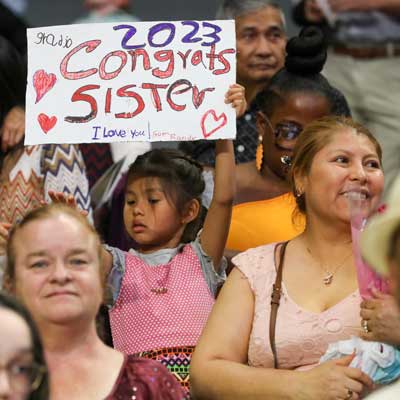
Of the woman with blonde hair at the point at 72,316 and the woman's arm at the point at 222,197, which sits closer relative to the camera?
the woman with blonde hair at the point at 72,316

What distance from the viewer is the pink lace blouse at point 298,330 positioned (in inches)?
192

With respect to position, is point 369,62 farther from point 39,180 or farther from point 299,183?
point 299,183

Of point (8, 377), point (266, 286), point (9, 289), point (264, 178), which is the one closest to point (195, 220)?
point (264, 178)

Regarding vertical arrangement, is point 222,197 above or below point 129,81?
below

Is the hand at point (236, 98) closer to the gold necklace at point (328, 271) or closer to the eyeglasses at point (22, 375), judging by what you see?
the gold necklace at point (328, 271)

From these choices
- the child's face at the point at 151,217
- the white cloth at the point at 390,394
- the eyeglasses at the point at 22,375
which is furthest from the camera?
the child's face at the point at 151,217

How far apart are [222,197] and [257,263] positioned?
537 millimetres

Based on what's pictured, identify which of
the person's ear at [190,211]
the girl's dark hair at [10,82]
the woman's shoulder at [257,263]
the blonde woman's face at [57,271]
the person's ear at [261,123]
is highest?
the girl's dark hair at [10,82]

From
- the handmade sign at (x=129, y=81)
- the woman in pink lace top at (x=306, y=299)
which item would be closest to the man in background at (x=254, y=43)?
the handmade sign at (x=129, y=81)

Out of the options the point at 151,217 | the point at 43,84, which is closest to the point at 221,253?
the point at 151,217

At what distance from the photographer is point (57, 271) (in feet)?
14.7

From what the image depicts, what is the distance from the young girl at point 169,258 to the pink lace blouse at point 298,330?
494mm

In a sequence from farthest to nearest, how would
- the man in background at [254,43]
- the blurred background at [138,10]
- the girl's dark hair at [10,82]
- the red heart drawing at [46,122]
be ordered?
the blurred background at [138,10] → the man in background at [254,43] → the girl's dark hair at [10,82] → the red heart drawing at [46,122]

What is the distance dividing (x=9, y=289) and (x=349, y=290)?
109 cm
